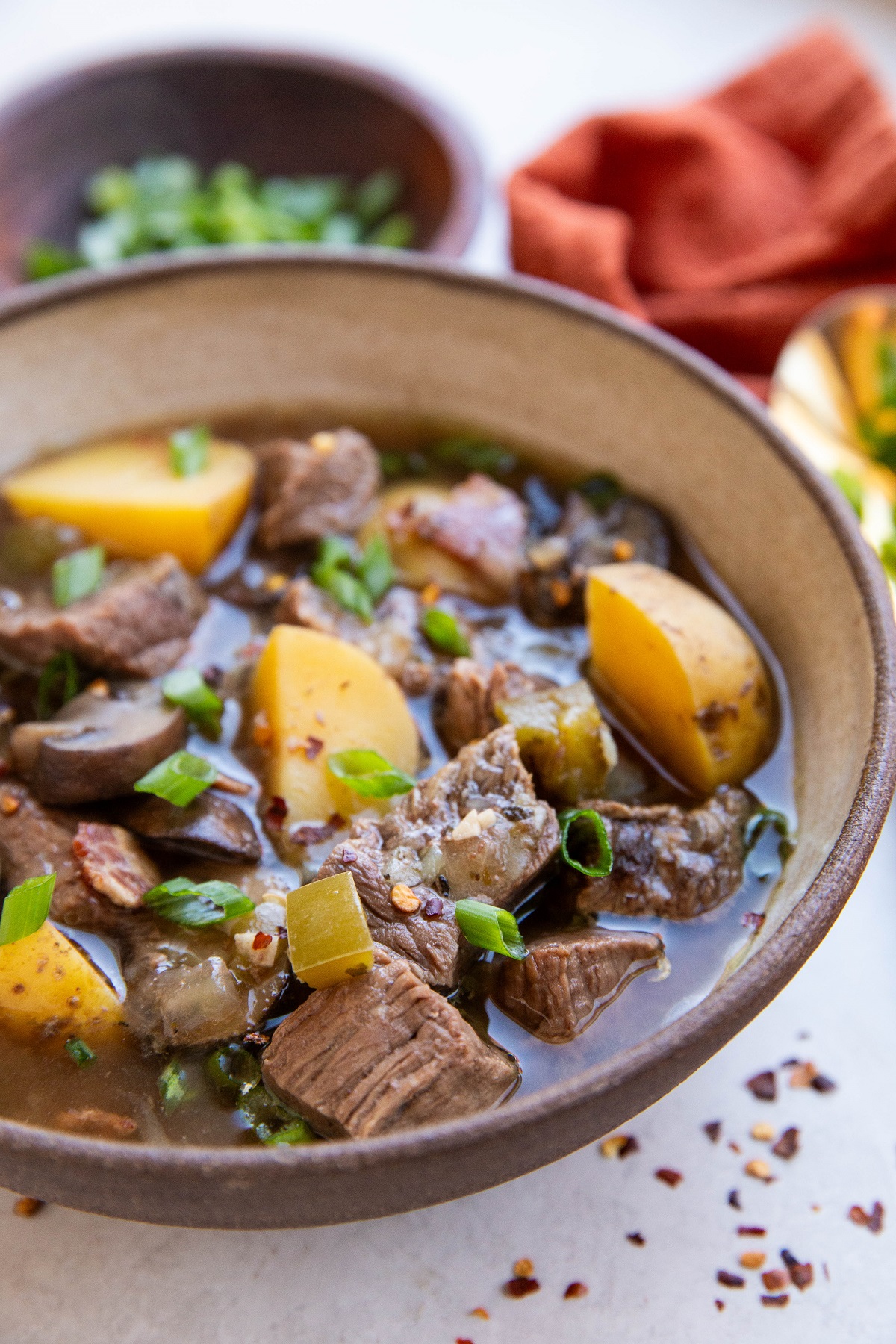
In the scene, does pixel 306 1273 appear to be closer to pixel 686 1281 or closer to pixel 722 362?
pixel 686 1281

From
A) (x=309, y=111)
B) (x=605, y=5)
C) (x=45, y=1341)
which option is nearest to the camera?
(x=45, y=1341)

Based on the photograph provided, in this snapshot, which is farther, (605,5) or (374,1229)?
(605,5)

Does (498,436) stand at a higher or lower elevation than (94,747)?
higher

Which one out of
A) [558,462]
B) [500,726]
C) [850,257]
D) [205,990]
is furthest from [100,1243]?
[850,257]

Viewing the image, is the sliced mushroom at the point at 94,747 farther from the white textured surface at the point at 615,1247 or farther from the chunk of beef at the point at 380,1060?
the white textured surface at the point at 615,1247

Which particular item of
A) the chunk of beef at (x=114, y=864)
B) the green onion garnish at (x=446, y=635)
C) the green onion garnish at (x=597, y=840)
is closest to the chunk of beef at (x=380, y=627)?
the green onion garnish at (x=446, y=635)

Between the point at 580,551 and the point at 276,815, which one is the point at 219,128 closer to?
the point at 580,551

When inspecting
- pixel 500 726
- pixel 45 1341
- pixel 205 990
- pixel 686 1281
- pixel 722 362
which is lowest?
pixel 45 1341

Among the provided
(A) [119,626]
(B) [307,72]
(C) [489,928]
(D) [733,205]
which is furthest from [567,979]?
(B) [307,72]

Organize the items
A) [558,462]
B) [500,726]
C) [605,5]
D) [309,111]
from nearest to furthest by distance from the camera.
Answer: [500,726]
[558,462]
[309,111]
[605,5]
